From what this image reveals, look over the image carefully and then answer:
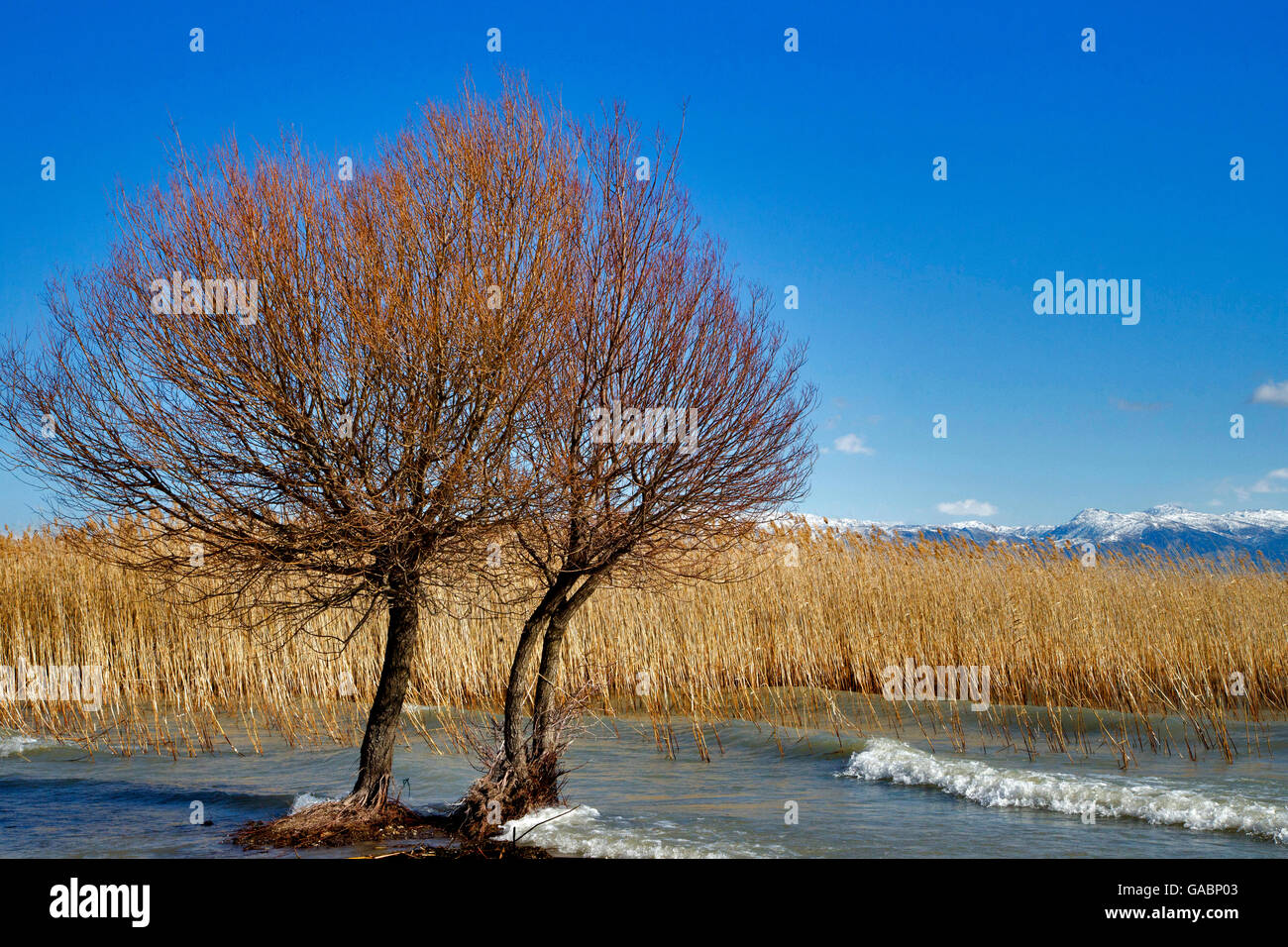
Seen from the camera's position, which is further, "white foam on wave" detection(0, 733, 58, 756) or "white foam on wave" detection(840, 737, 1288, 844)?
"white foam on wave" detection(0, 733, 58, 756)

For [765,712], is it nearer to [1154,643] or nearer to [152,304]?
[1154,643]

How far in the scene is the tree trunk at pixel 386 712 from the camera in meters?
7.91

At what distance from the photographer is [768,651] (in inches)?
633

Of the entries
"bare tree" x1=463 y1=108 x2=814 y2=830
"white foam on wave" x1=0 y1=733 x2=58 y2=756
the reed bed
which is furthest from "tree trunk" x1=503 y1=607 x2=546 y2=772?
"white foam on wave" x1=0 y1=733 x2=58 y2=756

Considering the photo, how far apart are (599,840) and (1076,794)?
4.90m

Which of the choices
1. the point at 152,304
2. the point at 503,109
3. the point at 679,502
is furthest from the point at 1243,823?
the point at 152,304

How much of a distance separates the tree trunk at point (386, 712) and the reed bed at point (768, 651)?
191 inches

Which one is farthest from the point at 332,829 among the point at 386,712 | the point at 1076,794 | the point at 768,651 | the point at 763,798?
the point at 768,651

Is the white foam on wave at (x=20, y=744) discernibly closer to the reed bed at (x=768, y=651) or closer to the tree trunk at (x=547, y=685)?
the reed bed at (x=768, y=651)

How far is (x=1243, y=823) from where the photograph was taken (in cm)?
795

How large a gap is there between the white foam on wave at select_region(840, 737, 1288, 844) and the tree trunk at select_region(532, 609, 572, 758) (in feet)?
14.7

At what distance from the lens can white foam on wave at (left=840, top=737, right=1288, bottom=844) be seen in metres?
8.05

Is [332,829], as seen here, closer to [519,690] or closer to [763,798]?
[519,690]

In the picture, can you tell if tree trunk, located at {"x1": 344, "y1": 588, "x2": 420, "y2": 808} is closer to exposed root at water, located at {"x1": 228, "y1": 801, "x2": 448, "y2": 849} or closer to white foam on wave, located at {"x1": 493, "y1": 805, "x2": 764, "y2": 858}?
exposed root at water, located at {"x1": 228, "y1": 801, "x2": 448, "y2": 849}
